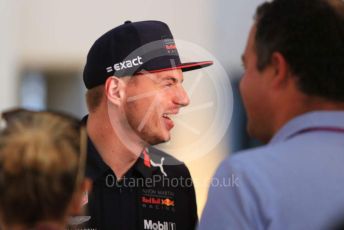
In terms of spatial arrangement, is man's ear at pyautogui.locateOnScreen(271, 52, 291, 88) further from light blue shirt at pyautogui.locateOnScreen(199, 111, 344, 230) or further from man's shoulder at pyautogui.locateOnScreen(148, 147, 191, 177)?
man's shoulder at pyautogui.locateOnScreen(148, 147, 191, 177)

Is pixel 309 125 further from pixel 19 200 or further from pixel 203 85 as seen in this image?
pixel 203 85

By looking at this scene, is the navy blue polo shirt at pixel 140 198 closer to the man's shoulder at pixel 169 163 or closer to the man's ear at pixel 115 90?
the man's shoulder at pixel 169 163

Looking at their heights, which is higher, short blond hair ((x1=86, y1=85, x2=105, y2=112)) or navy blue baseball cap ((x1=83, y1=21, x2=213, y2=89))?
navy blue baseball cap ((x1=83, y1=21, x2=213, y2=89))

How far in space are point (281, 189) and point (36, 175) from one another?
46 cm

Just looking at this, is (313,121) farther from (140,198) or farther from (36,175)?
(140,198)

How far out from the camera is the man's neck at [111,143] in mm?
2230

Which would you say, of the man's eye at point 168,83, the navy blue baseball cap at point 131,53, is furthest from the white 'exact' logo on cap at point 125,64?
the man's eye at point 168,83

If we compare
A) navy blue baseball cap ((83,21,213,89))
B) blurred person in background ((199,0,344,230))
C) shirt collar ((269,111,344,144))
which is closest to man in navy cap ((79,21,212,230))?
navy blue baseball cap ((83,21,213,89))

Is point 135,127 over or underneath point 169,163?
over

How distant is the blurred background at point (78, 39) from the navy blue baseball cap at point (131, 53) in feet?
4.36

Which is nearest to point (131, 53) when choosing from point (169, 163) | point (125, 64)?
point (125, 64)

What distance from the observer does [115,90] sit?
2232mm

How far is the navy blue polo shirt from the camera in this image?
6.90ft

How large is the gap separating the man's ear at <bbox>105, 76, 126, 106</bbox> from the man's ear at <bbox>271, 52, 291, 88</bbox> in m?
0.80
